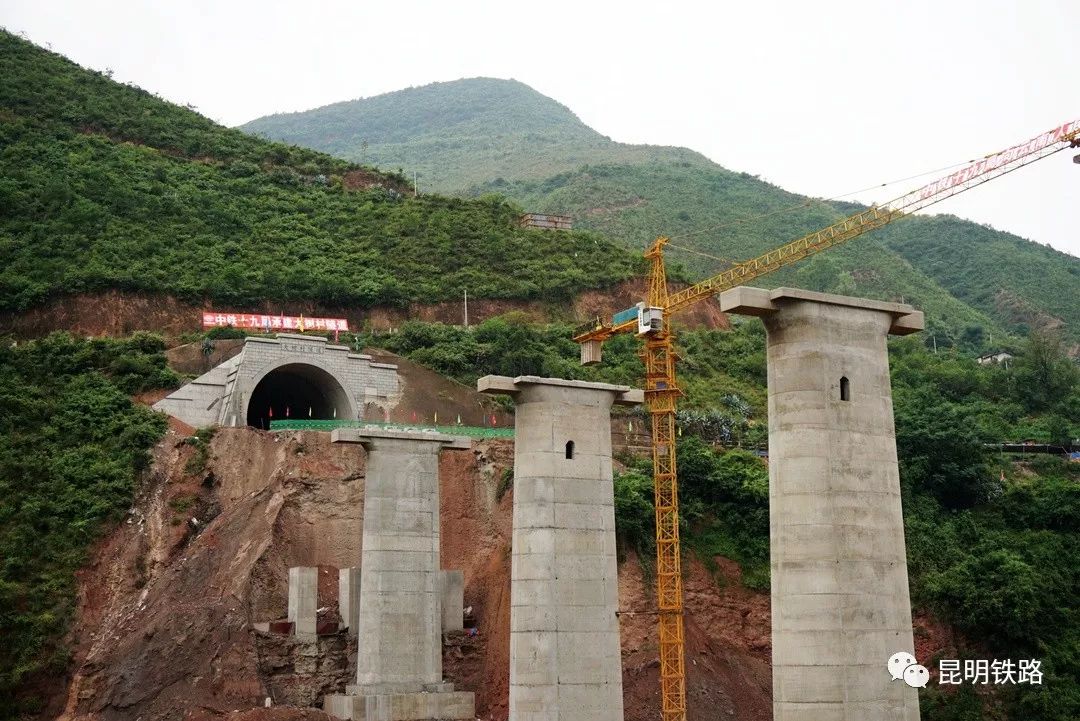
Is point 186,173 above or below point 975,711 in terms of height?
above

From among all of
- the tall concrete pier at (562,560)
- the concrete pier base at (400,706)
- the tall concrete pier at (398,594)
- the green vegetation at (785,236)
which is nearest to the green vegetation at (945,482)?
the tall concrete pier at (398,594)

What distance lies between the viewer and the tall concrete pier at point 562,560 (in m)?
31.8

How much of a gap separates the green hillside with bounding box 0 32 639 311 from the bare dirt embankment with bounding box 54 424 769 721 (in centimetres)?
1890

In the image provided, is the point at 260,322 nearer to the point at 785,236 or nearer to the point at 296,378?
the point at 296,378

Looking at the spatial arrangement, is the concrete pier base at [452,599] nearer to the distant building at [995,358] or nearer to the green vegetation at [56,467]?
the green vegetation at [56,467]

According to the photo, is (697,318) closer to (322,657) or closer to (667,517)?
(667,517)

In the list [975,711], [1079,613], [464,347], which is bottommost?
[975,711]

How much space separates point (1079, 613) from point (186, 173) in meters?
56.3

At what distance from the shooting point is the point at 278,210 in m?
81.5

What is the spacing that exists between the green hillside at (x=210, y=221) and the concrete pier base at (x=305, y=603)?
27.0m

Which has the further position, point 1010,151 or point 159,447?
point 159,447

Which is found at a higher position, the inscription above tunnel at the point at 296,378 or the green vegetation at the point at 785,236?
the green vegetation at the point at 785,236

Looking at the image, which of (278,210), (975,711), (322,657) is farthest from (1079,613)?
(278,210)

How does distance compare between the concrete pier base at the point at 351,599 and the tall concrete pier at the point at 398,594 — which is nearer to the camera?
the tall concrete pier at the point at 398,594
